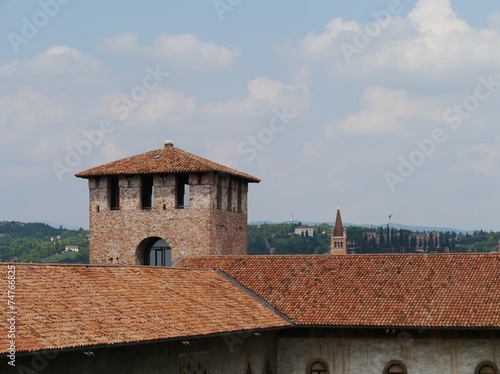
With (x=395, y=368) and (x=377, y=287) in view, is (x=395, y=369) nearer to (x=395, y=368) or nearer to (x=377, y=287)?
(x=395, y=368)

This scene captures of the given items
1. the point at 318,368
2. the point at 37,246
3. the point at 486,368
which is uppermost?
the point at 37,246

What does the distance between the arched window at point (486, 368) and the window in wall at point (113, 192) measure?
52.7 ft

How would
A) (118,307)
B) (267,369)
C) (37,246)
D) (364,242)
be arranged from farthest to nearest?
1. (364,242)
2. (37,246)
3. (267,369)
4. (118,307)

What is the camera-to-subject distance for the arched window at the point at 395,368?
2824 centimetres

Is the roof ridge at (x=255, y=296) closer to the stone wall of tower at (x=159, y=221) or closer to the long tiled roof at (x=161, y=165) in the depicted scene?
the stone wall of tower at (x=159, y=221)

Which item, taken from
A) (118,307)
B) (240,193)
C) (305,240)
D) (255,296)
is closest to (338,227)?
(305,240)

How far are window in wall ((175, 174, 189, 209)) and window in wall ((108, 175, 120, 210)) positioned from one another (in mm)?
2453

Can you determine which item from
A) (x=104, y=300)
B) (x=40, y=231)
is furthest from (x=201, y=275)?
(x=40, y=231)

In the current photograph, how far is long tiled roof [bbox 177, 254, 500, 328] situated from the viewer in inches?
1084

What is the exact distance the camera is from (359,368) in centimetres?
2858

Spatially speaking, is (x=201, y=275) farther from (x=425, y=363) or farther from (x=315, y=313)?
(x=425, y=363)

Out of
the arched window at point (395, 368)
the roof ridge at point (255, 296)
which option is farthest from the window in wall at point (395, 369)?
the roof ridge at point (255, 296)

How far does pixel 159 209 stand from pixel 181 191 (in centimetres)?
118

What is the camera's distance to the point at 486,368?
27375 mm
